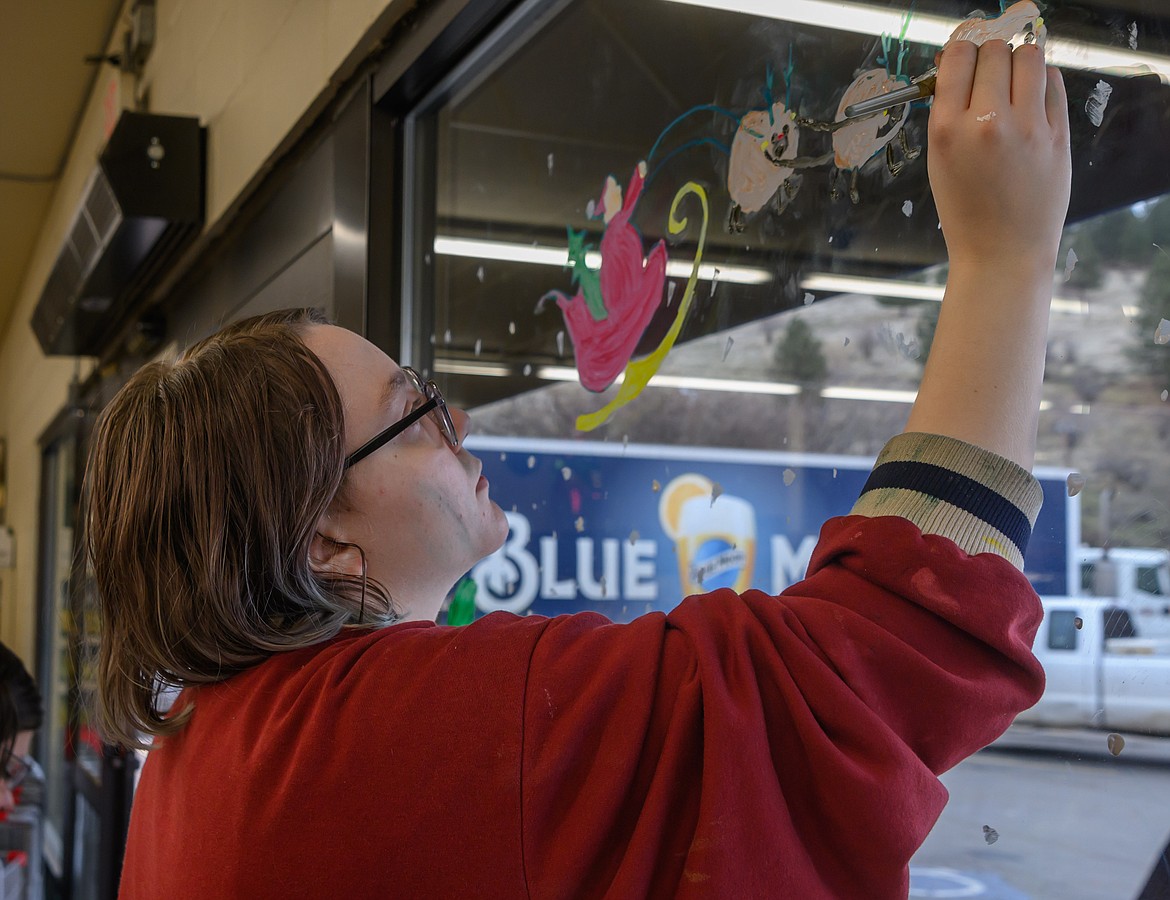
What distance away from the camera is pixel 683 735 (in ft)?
1.93

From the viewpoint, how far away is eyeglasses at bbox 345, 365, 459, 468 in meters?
0.87

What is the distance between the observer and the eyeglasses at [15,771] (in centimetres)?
296

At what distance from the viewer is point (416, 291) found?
1.62 metres

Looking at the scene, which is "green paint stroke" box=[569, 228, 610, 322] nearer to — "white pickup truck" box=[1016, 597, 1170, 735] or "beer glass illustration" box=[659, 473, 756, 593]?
"beer glass illustration" box=[659, 473, 756, 593]

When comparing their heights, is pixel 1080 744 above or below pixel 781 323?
below

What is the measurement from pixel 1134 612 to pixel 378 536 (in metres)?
0.53

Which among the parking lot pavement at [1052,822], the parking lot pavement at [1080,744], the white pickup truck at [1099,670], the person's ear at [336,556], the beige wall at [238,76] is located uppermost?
the beige wall at [238,76]

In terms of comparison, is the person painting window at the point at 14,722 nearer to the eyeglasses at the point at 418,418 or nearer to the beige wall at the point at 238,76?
the beige wall at the point at 238,76

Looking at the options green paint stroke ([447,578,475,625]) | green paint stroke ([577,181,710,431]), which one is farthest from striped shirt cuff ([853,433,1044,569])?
green paint stroke ([447,578,475,625])

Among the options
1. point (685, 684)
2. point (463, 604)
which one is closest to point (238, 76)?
point (463, 604)

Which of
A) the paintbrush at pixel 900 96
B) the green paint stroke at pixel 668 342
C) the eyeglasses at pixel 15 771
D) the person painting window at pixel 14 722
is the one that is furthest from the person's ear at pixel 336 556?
the eyeglasses at pixel 15 771

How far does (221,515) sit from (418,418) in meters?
0.18

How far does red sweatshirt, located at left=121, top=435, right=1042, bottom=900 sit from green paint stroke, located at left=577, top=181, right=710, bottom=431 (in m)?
0.44

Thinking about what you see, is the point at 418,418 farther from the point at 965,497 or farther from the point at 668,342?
the point at 965,497
